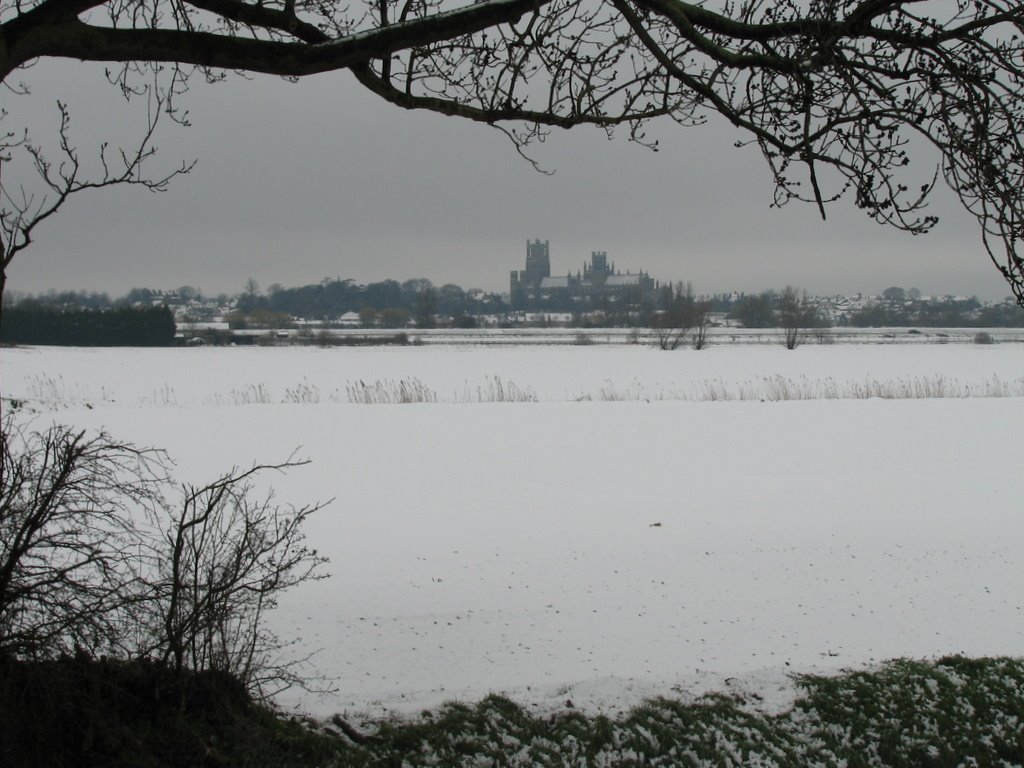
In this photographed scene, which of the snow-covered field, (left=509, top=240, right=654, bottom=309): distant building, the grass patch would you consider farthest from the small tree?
the grass patch

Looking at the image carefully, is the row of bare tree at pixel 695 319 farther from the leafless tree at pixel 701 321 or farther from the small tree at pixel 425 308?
the small tree at pixel 425 308

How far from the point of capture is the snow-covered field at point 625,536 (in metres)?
6.61

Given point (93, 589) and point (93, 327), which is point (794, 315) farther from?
point (93, 589)

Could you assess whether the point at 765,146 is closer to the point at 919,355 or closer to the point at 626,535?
the point at 626,535

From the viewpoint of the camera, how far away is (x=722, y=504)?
1171 centimetres

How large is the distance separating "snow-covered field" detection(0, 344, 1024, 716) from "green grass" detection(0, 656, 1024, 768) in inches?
15.6

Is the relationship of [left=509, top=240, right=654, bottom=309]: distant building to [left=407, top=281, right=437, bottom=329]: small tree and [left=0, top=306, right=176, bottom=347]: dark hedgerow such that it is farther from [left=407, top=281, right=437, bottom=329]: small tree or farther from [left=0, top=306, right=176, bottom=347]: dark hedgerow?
[left=0, top=306, right=176, bottom=347]: dark hedgerow

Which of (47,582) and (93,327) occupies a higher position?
(93,327)

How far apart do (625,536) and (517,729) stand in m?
5.58

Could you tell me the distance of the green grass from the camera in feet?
12.5

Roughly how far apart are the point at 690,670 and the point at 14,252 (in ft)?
17.3

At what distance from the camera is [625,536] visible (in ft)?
33.2

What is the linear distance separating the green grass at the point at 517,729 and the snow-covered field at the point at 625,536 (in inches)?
15.6

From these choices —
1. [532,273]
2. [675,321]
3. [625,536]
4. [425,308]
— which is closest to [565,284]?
[532,273]
